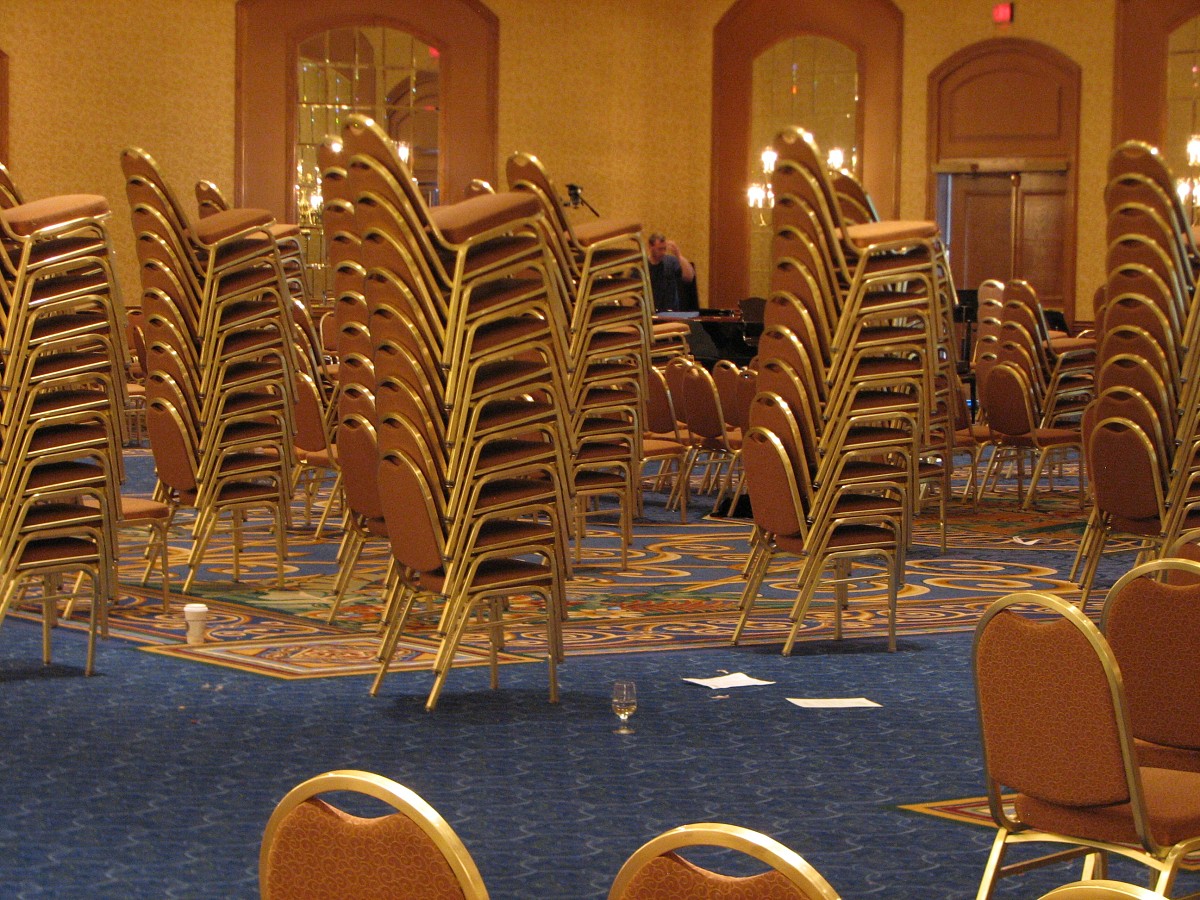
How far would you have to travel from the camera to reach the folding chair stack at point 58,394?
249 inches

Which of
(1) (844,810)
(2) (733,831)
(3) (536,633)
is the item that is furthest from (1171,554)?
(3) (536,633)

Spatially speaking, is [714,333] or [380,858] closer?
[380,858]

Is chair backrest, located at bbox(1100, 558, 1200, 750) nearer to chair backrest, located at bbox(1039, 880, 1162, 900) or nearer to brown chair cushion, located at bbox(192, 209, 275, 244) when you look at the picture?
chair backrest, located at bbox(1039, 880, 1162, 900)

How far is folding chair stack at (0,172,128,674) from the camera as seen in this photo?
20.7ft

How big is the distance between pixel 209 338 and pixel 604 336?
197 centimetres

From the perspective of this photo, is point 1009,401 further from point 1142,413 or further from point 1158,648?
point 1158,648

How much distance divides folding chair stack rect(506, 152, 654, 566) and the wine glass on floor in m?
2.89

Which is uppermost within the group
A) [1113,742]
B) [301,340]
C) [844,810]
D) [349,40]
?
[349,40]

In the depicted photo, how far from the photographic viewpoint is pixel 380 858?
2.03 meters

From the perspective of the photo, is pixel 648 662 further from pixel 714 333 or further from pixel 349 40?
pixel 349 40

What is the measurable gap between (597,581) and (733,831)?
6.90 meters

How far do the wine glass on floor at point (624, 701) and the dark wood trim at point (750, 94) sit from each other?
14300mm

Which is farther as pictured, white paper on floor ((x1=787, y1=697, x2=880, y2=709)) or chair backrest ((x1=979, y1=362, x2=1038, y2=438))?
chair backrest ((x1=979, y1=362, x2=1038, y2=438))

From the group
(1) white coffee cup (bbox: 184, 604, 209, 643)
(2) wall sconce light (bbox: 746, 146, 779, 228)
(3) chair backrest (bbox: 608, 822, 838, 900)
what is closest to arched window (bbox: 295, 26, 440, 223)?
(2) wall sconce light (bbox: 746, 146, 779, 228)
